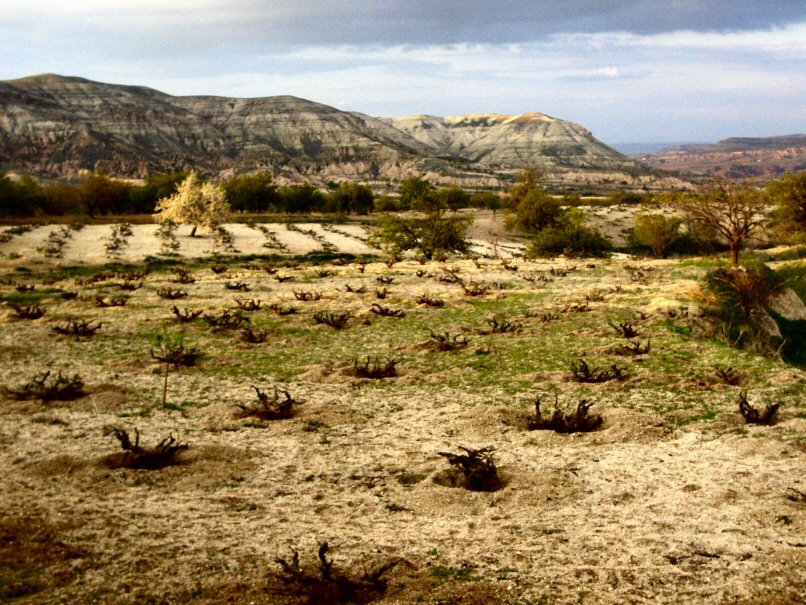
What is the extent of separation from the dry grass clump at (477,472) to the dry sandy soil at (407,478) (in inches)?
5.6

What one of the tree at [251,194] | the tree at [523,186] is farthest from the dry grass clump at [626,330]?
the tree at [251,194]

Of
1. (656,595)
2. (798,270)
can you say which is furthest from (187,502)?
Answer: (798,270)

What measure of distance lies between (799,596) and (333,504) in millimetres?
4551

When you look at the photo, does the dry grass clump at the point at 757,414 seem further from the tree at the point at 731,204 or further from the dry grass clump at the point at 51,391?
the tree at the point at 731,204

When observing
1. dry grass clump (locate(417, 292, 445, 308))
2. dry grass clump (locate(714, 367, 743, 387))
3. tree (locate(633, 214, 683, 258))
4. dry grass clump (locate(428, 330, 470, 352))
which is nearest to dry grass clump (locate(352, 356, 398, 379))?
dry grass clump (locate(428, 330, 470, 352))

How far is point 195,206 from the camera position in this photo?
55.2 m

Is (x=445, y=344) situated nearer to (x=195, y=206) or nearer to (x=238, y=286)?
(x=238, y=286)

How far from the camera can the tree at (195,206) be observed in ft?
180

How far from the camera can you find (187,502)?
7.25 meters

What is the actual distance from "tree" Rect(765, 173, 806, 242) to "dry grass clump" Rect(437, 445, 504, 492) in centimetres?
4979

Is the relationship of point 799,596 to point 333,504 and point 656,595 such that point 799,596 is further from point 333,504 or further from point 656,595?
point 333,504

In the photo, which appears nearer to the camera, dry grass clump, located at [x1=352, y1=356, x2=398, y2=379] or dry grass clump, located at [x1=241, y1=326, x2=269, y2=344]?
dry grass clump, located at [x1=352, y1=356, x2=398, y2=379]

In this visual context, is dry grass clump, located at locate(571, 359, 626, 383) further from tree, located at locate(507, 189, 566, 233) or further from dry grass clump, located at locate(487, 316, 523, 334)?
tree, located at locate(507, 189, 566, 233)

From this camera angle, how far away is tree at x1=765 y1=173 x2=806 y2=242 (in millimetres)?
48906
